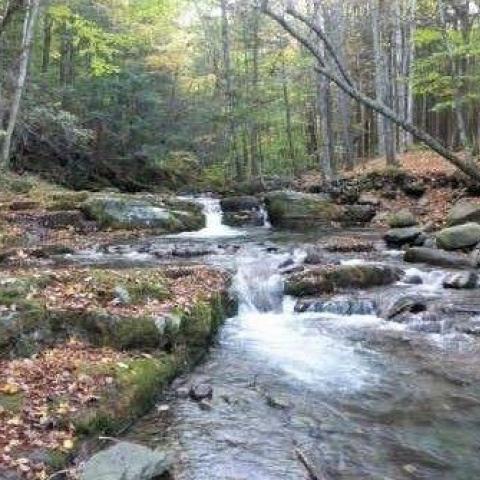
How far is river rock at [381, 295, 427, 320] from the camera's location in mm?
10602

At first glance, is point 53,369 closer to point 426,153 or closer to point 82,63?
point 426,153

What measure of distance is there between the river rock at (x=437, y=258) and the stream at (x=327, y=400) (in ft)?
6.42

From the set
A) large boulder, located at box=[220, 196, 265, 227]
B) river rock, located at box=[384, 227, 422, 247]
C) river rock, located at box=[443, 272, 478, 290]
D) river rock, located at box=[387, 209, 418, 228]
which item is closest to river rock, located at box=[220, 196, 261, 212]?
large boulder, located at box=[220, 196, 265, 227]

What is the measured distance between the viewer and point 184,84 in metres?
37.8

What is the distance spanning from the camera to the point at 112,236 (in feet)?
57.5

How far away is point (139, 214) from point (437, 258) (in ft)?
28.4

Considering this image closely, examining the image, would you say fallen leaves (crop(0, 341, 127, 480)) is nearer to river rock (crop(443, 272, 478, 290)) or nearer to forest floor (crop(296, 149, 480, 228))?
river rock (crop(443, 272, 478, 290))

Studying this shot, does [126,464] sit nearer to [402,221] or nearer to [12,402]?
[12,402]

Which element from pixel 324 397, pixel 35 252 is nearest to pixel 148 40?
pixel 35 252

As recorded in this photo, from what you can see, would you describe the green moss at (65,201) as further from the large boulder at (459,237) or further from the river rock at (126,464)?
the river rock at (126,464)

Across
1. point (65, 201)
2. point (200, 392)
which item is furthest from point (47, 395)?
point (65, 201)

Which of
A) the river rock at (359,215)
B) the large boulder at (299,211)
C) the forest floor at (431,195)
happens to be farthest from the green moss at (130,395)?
the river rock at (359,215)

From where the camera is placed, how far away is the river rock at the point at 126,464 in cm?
512

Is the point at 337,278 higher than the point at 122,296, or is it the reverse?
the point at 122,296
